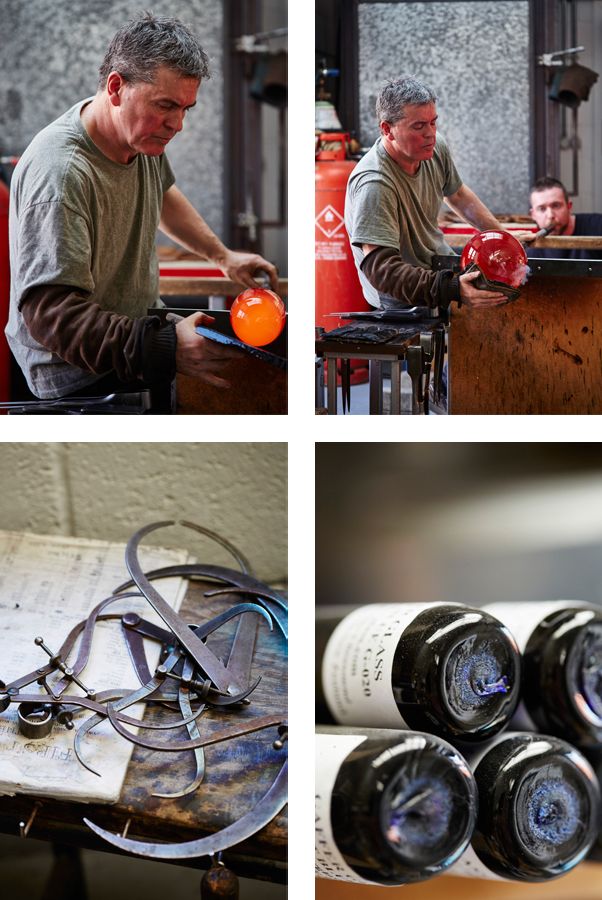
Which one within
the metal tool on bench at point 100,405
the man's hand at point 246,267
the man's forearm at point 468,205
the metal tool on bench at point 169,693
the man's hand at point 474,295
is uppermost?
the man's forearm at point 468,205

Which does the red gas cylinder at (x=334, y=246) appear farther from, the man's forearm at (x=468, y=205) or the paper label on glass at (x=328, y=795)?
the paper label on glass at (x=328, y=795)

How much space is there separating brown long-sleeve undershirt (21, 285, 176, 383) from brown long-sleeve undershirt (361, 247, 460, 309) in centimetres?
19

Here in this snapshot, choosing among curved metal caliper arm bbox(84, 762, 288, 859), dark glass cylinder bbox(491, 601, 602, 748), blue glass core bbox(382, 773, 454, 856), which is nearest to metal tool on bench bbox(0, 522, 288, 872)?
curved metal caliper arm bbox(84, 762, 288, 859)

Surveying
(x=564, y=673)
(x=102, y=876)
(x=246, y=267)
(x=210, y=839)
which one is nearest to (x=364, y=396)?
(x=246, y=267)

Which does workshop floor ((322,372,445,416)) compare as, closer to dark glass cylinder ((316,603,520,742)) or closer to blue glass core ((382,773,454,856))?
dark glass cylinder ((316,603,520,742))

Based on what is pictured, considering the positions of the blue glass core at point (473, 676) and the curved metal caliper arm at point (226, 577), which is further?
the curved metal caliper arm at point (226, 577)

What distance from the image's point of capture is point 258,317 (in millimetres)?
767

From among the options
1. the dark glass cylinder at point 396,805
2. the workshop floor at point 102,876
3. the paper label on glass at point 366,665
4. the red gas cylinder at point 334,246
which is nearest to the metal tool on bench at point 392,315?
the red gas cylinder at point 334,246

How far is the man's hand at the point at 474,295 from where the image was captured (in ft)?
2.58

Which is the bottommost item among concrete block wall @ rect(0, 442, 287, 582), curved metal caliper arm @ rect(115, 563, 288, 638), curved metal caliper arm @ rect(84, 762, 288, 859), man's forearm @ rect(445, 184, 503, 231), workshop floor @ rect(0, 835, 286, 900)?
workshop floor @ rect(0, 835, 286, 900)

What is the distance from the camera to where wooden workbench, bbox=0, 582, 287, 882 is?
2.36 feet

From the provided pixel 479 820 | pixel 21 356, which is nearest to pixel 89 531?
pixel 21 356

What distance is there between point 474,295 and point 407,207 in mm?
101

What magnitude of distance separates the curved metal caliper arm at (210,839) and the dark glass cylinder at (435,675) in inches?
3.7
